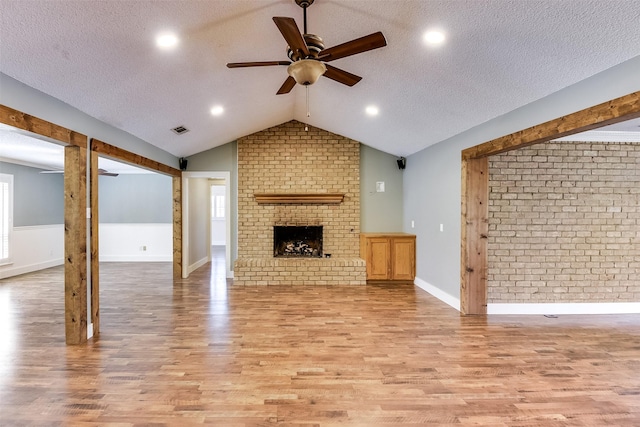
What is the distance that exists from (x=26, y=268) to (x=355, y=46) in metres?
7.96

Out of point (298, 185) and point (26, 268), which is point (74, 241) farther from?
point (26, 268)

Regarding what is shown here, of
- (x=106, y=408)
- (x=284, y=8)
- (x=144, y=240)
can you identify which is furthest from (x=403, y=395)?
(x=144, y=240)

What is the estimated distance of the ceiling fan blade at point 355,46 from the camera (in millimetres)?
2048

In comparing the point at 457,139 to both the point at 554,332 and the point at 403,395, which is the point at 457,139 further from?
the point at 403,395

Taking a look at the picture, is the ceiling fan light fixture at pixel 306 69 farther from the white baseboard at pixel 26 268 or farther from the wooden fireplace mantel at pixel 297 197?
the white baseboard at pixel 26 268

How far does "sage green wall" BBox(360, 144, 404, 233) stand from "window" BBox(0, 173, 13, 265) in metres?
6.89

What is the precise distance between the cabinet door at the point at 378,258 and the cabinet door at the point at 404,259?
108 mm

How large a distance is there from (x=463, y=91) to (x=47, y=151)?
6.25 meters

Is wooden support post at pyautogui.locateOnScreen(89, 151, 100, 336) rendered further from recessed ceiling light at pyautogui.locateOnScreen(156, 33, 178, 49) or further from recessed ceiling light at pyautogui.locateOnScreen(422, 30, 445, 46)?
recessed ceiling light at pyautogui.locateOnScreen(422, 30, 445, 46)

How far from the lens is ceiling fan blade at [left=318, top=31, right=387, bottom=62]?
6.72 ft

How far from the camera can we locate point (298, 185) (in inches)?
242

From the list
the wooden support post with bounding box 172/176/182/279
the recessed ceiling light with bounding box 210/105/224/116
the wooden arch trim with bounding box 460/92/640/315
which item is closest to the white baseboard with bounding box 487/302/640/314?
the wooden arch trim with bounding box 460/92/640/315

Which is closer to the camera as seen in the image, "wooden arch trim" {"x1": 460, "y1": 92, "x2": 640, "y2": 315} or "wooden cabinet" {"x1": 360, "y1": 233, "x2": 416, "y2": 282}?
"wooden arch trim" {"x1": 460, "y1": 92, "x2": 640, "y2": 315}

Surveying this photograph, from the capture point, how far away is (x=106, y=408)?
2145 mm
